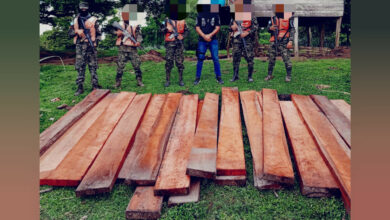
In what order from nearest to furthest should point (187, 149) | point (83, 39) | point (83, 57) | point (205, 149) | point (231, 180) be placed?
point (231, 180)
point (205, 149)
point (187, 149)
point (83, 39)
point (83, 57)

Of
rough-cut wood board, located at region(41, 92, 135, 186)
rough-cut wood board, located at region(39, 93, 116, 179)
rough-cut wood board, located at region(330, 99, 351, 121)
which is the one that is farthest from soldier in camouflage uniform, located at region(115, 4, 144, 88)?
rough-cut wood board, located at region(330, 99, 351, 121)

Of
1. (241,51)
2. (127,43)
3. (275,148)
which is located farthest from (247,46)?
(275,148)

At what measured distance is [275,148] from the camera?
2.95 metres

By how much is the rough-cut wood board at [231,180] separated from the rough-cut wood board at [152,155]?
0.59m

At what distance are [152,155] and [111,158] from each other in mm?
421

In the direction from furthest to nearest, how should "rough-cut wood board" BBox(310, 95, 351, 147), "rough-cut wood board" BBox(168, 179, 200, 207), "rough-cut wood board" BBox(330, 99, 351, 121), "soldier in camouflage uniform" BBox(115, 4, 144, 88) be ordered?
1. "soldier in camouflage uniform" BBox(115, 4, 144, 88)
2. "rough-cut wood board" BBox(330, 99, 351, 121)
3. "rough-cut wood board" BBox(310, 95, 351, 147)
4. "rough-cut wood board" BBox(168, 179, 200, 207)

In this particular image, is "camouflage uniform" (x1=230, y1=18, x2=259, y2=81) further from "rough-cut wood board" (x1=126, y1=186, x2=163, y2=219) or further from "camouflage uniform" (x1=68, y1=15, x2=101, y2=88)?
"rough-cut wood board" (x1=126, y1=186, x2=163, y2=219)

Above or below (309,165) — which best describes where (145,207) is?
below

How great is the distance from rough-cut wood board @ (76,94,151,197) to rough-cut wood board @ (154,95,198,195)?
1.48ft

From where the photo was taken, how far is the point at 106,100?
15.8ft

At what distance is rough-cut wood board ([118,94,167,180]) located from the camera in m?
2.86

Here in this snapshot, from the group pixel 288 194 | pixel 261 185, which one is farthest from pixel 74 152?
pixel 288 194

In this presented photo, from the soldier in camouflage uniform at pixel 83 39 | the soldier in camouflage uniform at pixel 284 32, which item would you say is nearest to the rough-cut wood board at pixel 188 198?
the soldier in camouflage uniform at pixel 83 39

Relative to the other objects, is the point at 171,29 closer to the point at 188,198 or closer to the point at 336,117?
the point at 336,117
